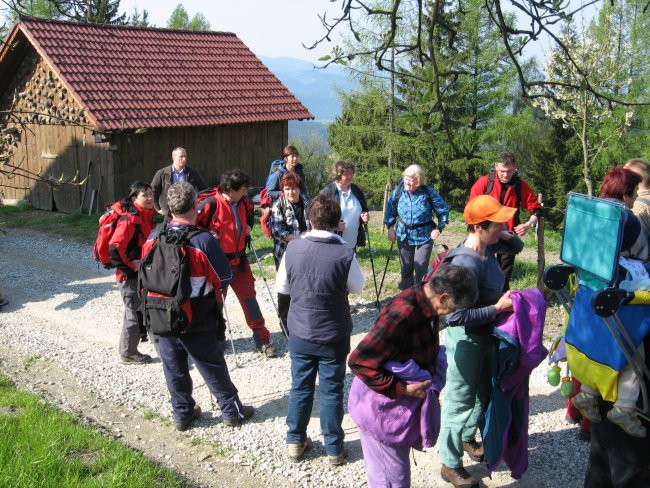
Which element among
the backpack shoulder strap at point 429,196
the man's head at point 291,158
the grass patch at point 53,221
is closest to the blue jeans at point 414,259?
the backpack shoulder strap at point 429,196

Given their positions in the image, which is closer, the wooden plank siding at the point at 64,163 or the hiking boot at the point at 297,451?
the hiking boot at the point at 297,451

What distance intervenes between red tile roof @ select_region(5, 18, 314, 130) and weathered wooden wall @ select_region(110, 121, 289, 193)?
0.42 m

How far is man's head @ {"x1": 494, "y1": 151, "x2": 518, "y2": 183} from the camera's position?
702 centimetres

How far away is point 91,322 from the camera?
7672 mm

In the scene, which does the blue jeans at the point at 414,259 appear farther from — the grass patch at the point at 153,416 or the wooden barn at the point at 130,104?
the wooden barn at the point at 130,104

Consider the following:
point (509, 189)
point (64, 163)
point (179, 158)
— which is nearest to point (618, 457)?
point (509, 189)

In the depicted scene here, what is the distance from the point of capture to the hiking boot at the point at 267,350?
253 inches

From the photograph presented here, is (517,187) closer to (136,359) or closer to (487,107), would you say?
(136,359)

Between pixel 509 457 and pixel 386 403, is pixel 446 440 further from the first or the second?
pixel 386 403

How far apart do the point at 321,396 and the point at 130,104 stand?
12.7 m

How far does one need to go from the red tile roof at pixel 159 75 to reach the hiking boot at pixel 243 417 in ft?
34.7

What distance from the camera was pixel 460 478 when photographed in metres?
4.16

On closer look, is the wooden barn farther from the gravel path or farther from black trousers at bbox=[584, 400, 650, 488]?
black trousers at bbox=[584, 400, 650, 488]

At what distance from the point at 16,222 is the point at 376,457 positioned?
13.3 metres
